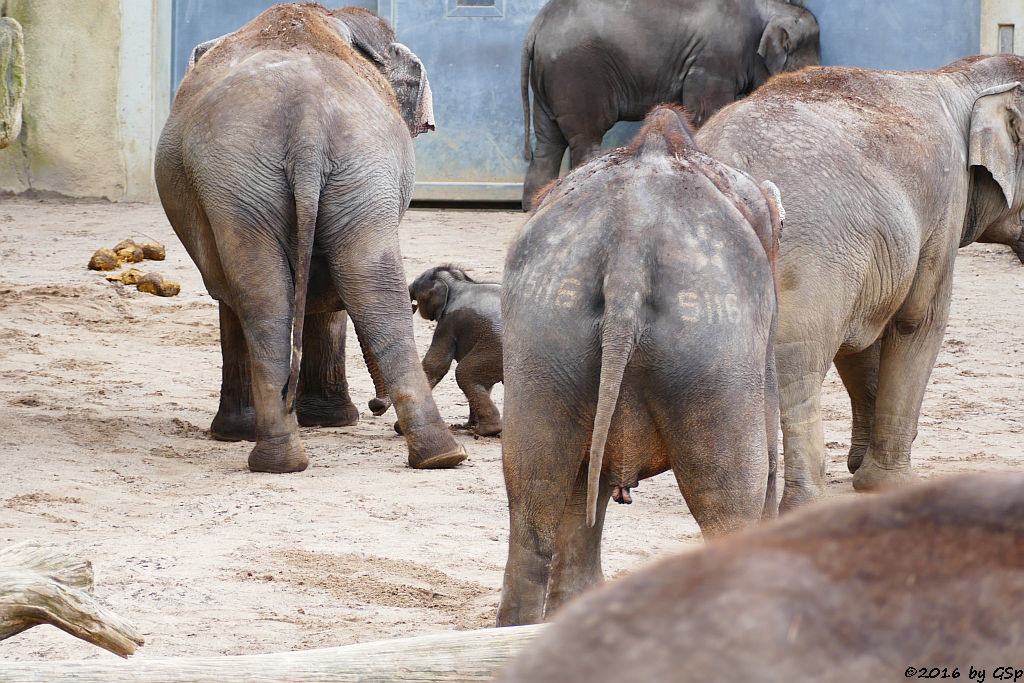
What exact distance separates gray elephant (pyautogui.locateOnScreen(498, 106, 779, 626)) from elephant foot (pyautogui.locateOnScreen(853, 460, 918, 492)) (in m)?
2.26

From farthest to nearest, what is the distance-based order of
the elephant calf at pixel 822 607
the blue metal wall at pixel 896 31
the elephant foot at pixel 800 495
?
the blue metal wall at pixel 896 31 < the elephant foot at pixel 800 495 < the elephant calf at pixel 822 607

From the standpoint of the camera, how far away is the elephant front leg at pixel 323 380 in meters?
6.42

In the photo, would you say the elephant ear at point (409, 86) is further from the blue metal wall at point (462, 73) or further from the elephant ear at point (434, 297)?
the blue metal wall at point (462, 73)

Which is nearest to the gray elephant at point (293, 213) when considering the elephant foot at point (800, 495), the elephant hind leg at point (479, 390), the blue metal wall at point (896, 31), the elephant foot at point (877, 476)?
the elephant hind leg at point (479, 390)

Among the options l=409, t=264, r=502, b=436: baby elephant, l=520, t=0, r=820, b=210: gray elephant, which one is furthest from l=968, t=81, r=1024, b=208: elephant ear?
l=520, t=0, r=820, b=210: gray elephant

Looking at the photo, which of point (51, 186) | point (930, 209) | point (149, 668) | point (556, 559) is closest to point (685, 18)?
point (51, 186)

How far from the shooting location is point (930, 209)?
464 cm

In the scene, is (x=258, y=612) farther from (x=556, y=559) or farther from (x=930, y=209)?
(x=930, y=209)

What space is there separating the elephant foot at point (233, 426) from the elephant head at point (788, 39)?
7.07 metres

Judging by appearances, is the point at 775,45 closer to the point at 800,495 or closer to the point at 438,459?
the point at 438,459

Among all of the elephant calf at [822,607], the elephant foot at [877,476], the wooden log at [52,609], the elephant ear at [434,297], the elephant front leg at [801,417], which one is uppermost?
the elephant calf at [822,607]

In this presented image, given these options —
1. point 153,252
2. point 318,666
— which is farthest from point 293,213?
point 153,252

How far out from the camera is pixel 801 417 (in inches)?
167

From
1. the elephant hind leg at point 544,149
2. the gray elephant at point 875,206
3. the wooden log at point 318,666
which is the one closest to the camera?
the wooden log at point 318,666
